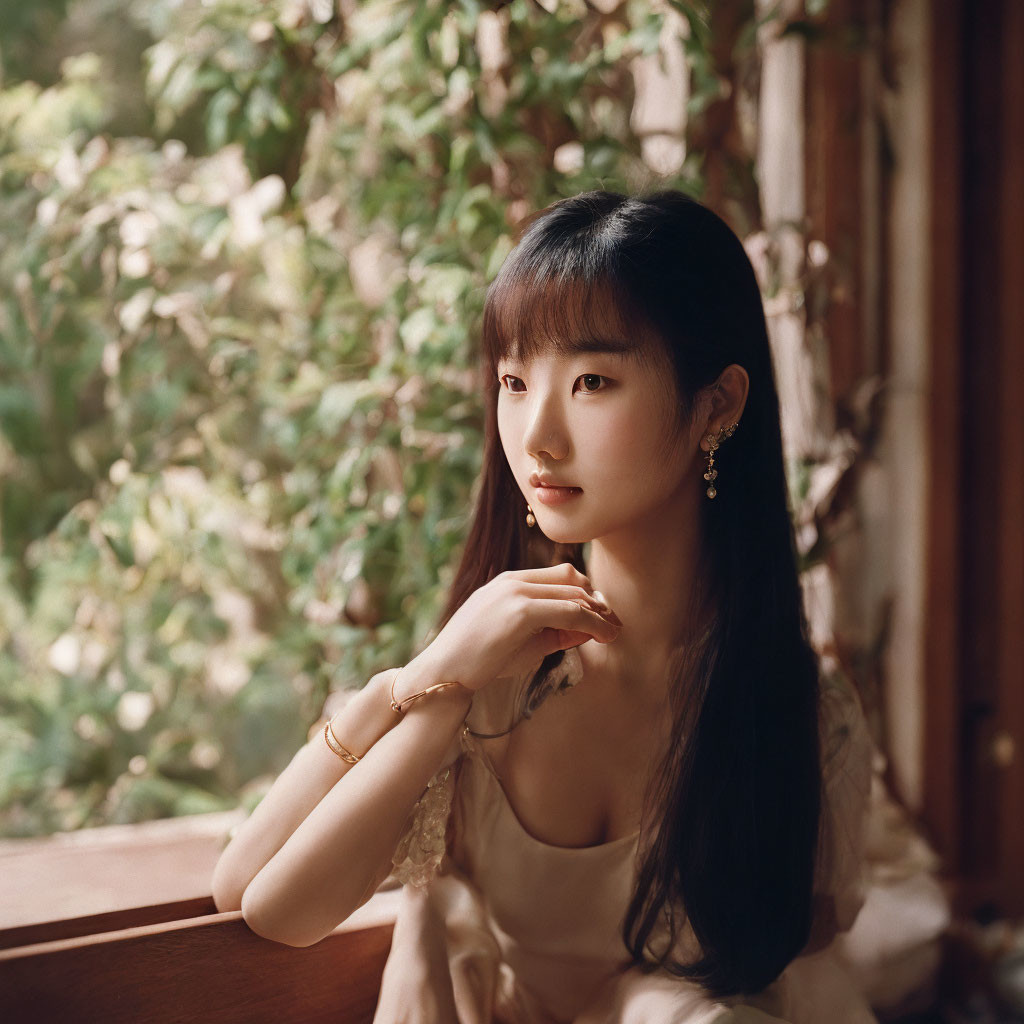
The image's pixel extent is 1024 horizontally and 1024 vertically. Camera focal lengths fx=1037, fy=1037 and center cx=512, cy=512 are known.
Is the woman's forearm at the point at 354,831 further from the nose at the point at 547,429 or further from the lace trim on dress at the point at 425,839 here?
the nose at the point at 547,429

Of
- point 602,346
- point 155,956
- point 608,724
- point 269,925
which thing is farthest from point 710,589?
point 155,956

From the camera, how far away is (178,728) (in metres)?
2.14

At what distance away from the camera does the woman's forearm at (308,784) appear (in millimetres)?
1031

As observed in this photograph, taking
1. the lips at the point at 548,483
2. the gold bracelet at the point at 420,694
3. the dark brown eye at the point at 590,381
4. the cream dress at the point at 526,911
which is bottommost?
the cream dress at the point at 526,911

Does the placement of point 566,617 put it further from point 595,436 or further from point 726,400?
point 726,400

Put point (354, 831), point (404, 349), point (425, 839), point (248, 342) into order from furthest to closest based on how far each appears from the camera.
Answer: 1. point (248, 342)
2. point (404, 349)
3. point (425, 839)
4. point (354, 831)

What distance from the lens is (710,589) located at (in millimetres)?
1136

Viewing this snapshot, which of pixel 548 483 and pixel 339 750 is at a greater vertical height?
pixel 548 483

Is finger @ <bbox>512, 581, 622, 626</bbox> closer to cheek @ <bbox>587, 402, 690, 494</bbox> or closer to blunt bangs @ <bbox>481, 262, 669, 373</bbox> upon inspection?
cheek @ <bbox>587, 402, 690, 494</bbox>

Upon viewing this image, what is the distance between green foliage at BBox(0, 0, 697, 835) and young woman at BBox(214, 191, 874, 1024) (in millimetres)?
478

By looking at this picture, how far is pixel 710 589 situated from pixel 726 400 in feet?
0.68

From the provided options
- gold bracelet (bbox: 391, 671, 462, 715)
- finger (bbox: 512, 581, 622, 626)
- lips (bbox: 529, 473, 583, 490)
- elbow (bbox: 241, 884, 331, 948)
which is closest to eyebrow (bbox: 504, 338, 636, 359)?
lips (bbox: 529, 473, 583, 490)

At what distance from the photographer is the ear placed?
1078mm

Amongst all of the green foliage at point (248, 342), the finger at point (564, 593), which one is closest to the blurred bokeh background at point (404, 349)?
the green foliage at point (248, 342)
